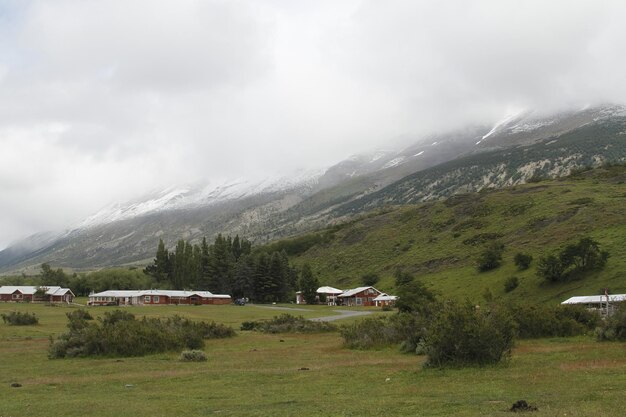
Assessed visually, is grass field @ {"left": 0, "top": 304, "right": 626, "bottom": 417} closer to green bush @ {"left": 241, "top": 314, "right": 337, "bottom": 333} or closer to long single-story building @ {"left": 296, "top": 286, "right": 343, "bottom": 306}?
green bush @ {"left": 241, "top": 314, "right": 337, "bottom": 333}

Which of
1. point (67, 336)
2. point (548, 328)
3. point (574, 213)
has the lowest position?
point (548, 328)

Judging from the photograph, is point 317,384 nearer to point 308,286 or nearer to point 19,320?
point 19,320

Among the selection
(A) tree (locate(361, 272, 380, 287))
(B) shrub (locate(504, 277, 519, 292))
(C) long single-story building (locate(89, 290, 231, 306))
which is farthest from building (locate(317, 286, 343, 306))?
(B) shrub (locate(504, 277, 519, 292))

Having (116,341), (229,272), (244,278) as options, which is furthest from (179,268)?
(116,341)

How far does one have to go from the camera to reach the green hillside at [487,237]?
85125 mm

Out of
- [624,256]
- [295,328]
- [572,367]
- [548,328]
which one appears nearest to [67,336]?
[295,328]

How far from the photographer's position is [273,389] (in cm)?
2244

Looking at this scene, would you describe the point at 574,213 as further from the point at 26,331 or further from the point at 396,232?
the point at 26,331

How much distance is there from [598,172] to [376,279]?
77.8 metres

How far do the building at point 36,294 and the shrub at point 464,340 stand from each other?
130842 millimetres

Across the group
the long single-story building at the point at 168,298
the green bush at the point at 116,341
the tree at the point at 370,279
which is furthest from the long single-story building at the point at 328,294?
the green bush at the point at 116,341

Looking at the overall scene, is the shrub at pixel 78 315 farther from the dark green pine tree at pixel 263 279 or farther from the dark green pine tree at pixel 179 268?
the dark green pine tree at pixel 179 268

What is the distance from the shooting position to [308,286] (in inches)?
5285

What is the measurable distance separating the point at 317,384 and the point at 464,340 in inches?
295
